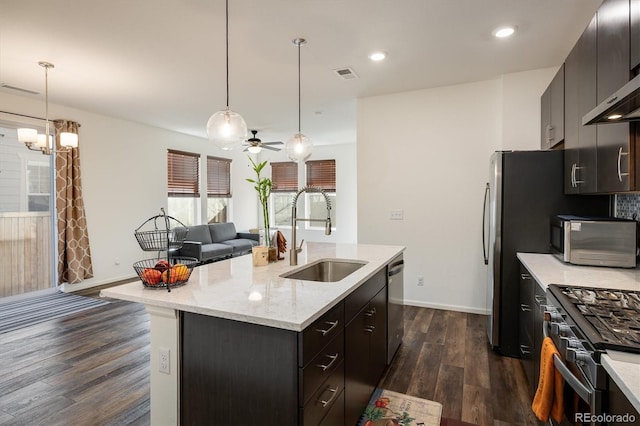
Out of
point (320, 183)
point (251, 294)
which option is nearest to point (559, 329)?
point (251, 294)

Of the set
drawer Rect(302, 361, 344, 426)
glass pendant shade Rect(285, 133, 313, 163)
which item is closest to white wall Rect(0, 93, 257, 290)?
glass pendant shade Rect(285, 133, 313, 163)

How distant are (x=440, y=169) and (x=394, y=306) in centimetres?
212

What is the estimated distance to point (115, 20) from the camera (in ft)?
8.71

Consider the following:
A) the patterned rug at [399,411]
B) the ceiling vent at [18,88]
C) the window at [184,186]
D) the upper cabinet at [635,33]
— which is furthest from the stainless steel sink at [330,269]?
the window at [184,186]

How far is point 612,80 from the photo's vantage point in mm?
1756

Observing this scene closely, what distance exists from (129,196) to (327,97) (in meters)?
3.87

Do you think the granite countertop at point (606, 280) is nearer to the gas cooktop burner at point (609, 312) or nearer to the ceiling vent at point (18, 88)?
the gas cooktop burner at point (609, 312)

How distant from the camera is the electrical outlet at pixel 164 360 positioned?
5.12 ft

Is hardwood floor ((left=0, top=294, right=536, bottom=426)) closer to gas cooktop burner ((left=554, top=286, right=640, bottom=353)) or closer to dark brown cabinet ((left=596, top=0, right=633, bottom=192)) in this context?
gas cooktop burner ((left=554, top=286, right=640, bottom=353))

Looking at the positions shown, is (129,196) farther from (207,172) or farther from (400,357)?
(400,357)

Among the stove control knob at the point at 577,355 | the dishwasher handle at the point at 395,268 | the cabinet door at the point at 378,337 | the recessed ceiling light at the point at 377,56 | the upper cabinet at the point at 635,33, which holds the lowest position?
the cabinet door at the point at 378,337

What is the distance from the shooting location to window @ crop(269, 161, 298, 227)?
8.71 metres

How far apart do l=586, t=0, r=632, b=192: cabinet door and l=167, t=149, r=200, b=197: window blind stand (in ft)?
21.6

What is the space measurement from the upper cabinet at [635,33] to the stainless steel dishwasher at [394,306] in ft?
5.95
